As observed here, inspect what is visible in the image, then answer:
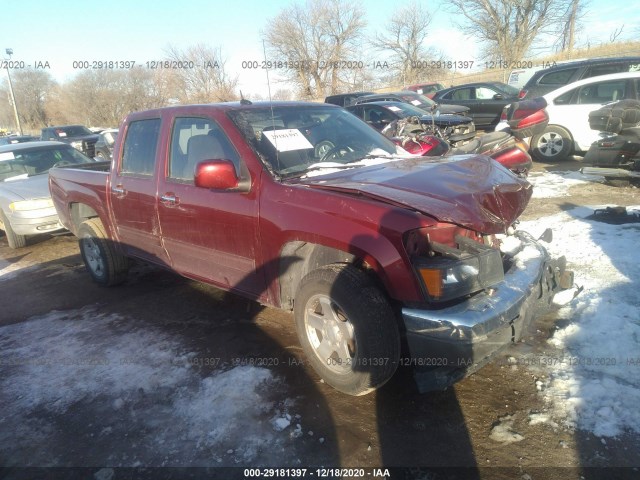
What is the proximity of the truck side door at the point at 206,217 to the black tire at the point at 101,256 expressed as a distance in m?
1.26

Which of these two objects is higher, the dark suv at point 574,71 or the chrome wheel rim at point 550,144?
the dark suv at point 574,71

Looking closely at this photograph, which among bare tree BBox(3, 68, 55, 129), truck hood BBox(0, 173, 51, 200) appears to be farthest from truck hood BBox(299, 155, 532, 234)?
bare tree BBox(3, 68, 55, 129)

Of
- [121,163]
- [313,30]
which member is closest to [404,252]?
[121,163]

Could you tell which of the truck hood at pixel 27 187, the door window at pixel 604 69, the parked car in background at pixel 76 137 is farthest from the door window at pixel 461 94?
the parked car in background at pixel 76 137

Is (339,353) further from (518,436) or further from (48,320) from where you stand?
(48,320)

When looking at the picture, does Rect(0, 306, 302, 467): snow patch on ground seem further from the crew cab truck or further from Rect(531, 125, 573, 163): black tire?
Rect(531, 125, 573, 163): black tire

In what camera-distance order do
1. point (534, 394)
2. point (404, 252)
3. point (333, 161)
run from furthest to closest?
point (333, 161) < point (534, 394) < point (404, 252)

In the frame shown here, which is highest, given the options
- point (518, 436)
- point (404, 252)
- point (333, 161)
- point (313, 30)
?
point (313, 30)

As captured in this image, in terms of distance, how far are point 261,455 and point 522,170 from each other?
10.3ft

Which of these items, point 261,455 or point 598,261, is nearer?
point 261,455

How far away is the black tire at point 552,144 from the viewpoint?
8875mm

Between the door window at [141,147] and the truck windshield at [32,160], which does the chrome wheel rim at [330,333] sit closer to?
the door window at [141,147]

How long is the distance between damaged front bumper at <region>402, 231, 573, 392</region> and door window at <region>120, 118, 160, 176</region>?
2746 millimetres

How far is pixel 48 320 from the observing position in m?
4.34
